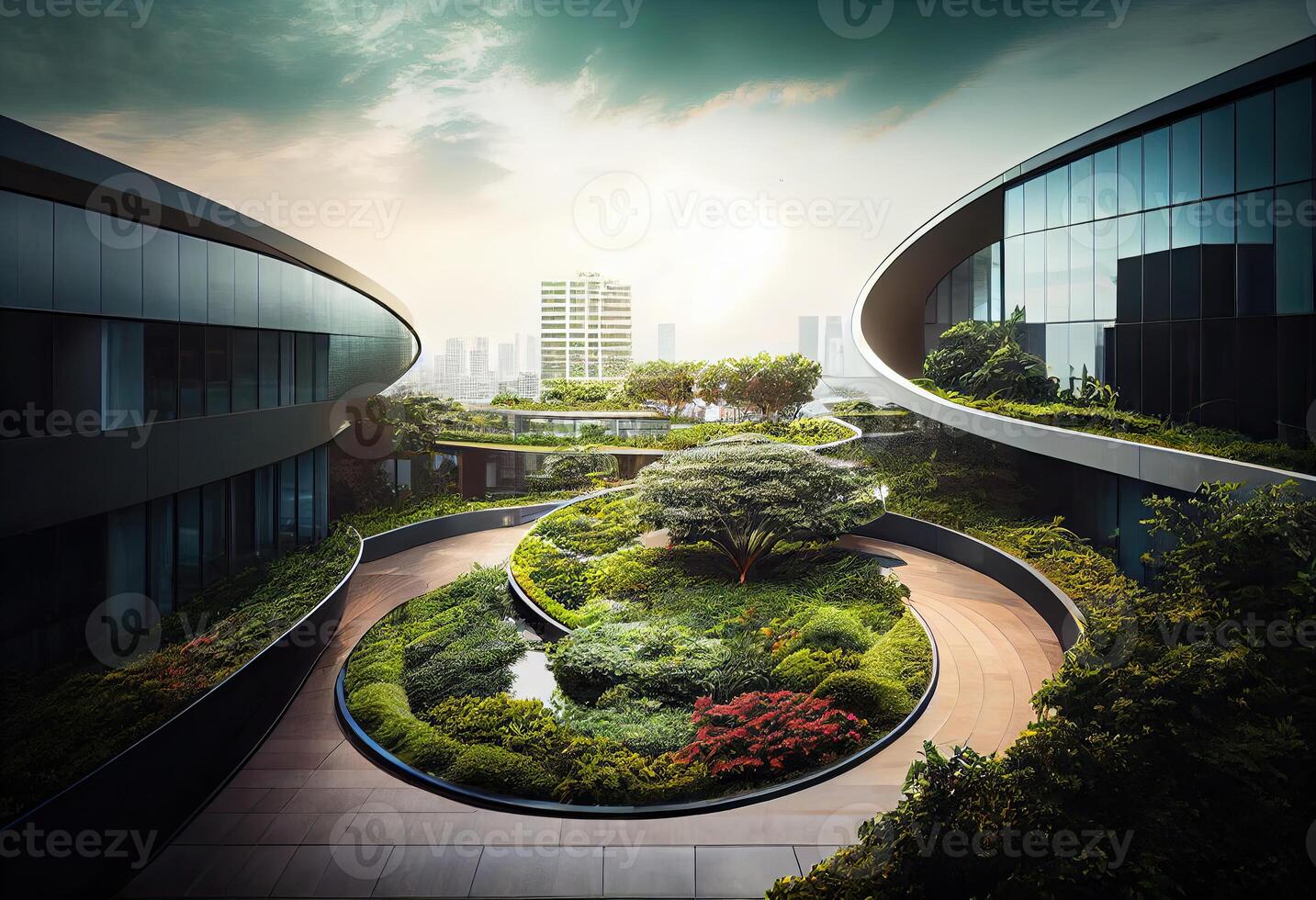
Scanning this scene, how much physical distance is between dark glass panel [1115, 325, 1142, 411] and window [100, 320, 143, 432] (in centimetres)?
1806

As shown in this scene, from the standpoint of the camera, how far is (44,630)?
21.9ft

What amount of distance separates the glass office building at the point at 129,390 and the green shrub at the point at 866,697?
331 inches

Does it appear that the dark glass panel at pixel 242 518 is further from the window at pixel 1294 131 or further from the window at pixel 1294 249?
the window at pixel 1294 131

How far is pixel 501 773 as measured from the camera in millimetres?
7238

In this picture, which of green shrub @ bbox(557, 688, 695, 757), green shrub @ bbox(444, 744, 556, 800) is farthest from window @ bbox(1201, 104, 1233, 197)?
green shrub @ bbox(444, 744, 556, 800)

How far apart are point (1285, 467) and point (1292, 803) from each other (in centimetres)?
647

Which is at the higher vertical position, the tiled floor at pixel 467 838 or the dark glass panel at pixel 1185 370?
the dark glass panel at pixel 1185 370

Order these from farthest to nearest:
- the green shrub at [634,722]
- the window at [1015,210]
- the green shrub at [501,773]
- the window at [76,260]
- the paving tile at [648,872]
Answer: the window at [1015,210], the green shrub at [634,722], the green shrub at [501,773], the window at [76,260], the paving tile at [648,872]

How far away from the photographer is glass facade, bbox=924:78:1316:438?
11.7 metres

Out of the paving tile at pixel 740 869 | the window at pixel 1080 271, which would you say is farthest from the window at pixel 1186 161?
the paving tile at pixel 740 869

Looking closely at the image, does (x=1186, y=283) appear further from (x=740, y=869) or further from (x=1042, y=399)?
(x=740, y=869)

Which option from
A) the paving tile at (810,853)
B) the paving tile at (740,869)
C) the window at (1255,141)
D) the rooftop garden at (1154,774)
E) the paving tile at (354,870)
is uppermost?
the window at (1255,141)

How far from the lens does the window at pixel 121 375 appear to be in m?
7.51

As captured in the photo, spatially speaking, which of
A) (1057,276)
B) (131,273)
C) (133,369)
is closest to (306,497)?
(133,369)
